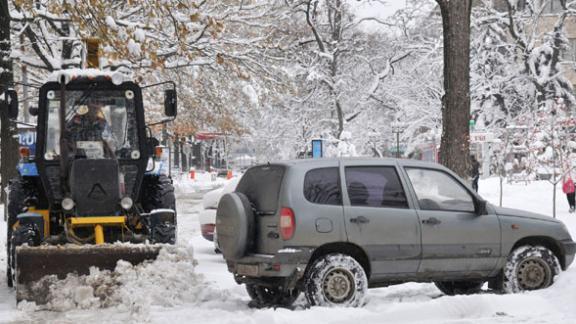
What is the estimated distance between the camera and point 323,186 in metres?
9.20

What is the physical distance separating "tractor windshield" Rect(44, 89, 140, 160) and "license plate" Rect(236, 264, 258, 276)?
308 centimetres

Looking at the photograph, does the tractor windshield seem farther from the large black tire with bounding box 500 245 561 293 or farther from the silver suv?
the large black tire with bounding box 500 245 561 293

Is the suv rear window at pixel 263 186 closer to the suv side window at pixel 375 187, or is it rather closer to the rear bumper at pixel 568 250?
the suv side window at pixel 375 187

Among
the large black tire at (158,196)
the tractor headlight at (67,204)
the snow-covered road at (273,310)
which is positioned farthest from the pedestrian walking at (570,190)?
the tractor headlight at (67,204)

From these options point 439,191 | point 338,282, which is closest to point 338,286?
point 338,282

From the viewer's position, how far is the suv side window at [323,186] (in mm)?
9102

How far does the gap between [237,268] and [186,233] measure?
11298 mm

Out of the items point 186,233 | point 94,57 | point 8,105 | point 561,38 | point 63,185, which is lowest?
point 186,233

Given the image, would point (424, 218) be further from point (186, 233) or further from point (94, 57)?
point (186, 233)

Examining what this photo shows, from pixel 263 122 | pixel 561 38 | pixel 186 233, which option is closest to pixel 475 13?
pixel 561 38

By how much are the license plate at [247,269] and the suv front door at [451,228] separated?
1.78 metres

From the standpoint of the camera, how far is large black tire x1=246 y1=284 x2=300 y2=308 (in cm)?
979

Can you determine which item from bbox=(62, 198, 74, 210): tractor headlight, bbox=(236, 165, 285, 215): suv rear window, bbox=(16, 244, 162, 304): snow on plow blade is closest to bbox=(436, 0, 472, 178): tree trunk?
bbox=(236, 165, 285, 215): suv rear window

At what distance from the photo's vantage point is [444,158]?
1536 centimetres
